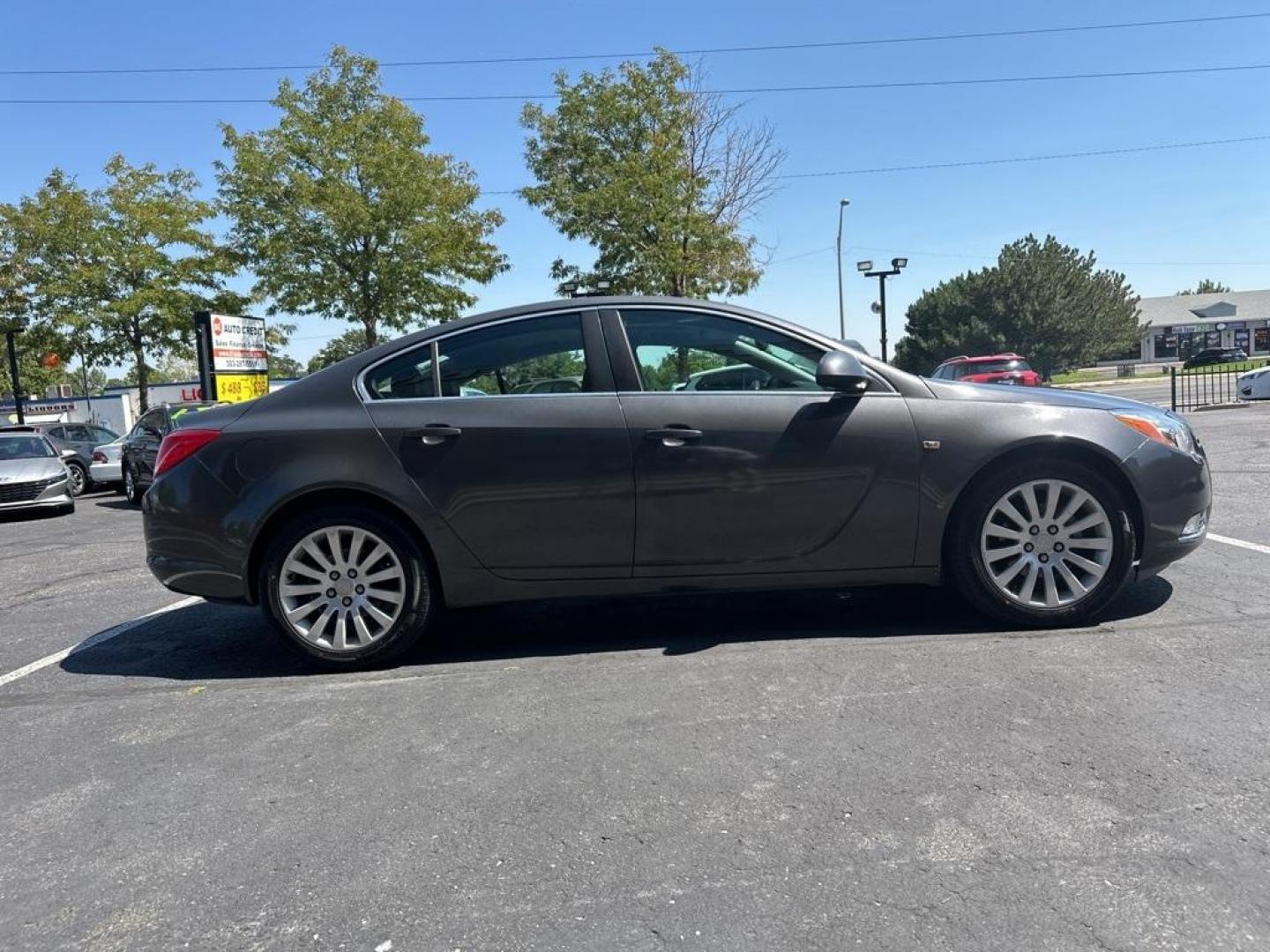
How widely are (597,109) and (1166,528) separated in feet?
62.1

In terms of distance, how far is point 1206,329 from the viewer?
238ft

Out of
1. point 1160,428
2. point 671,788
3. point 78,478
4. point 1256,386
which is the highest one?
point 1256,386

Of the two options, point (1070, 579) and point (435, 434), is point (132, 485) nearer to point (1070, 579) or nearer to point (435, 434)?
point (435, 434)

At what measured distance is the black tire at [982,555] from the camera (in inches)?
167

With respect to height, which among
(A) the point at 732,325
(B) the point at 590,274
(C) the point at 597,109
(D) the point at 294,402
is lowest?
(D) the point at 294,402

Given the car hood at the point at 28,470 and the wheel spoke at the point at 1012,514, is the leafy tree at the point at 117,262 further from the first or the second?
the wheel spoke at the point at 1012,514

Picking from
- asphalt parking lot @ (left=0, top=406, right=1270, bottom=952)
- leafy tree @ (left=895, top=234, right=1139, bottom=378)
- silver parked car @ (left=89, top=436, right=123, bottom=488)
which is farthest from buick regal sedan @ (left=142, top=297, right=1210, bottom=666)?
leafy tree @ (left=895, top=234, right=1139, bottom=378)

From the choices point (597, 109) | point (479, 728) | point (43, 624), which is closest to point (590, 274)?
point (597, 109)

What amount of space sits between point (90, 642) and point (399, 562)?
2.27m

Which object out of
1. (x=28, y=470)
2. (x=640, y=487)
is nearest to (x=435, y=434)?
(x=640, y=487)

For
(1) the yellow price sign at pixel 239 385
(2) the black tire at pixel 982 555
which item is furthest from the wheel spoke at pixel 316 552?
(1) the yellow price sign at pixel 239 385

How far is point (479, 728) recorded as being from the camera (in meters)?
3.49

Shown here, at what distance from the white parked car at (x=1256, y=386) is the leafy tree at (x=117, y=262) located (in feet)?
79.9

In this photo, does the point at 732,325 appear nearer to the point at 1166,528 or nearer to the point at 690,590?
the point at 690,590
